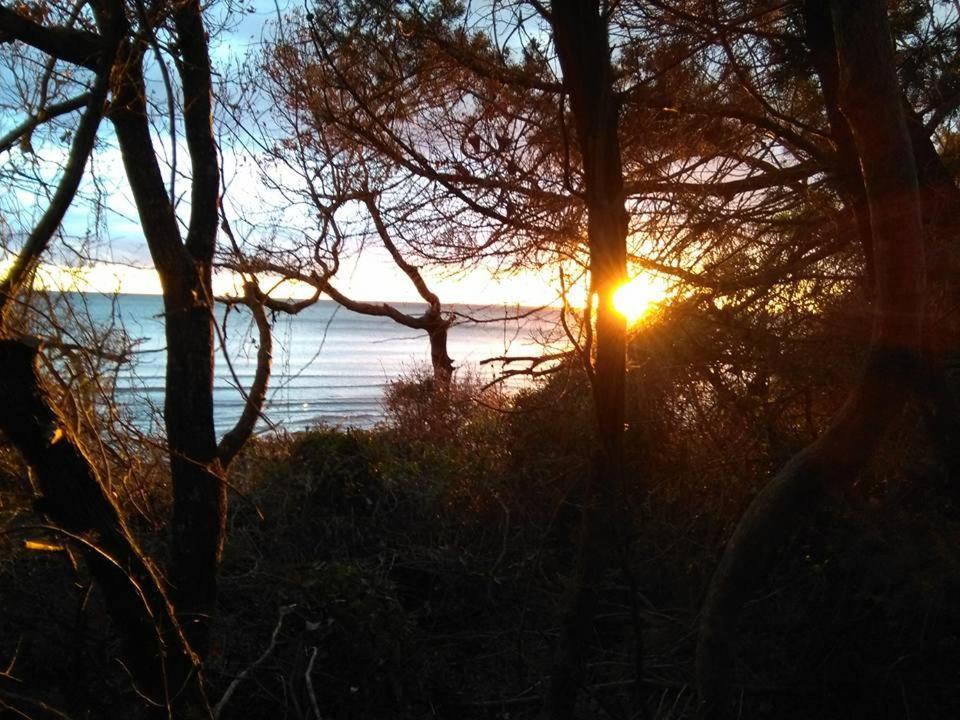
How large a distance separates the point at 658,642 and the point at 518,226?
3089mm

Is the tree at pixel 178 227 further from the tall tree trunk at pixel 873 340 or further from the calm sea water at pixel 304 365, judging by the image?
the tall tree trunk at pixel 873 340

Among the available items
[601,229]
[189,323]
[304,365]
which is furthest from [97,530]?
[304,365]

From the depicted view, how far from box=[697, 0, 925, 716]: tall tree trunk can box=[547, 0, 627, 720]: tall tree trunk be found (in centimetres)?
86

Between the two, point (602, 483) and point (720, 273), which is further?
point (720, 273)

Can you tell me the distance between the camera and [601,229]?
3.75 metres

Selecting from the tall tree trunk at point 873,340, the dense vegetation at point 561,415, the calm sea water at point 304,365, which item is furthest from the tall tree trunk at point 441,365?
the tall tree trunk at point 873,340

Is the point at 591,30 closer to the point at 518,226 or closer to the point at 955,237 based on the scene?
the point at 518,226

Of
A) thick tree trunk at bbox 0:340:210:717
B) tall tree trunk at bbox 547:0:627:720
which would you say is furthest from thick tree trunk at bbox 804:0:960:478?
thick tree trunk at bbox 0:340:210:717

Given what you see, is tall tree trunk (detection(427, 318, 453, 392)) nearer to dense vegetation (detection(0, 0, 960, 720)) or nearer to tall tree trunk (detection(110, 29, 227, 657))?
dense vegetation (detection(0, 0, 960, 720))

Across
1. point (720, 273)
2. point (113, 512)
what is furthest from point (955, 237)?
point (113, 512)

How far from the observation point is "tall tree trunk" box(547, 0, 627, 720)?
368 centimetres

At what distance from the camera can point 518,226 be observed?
6.49 m

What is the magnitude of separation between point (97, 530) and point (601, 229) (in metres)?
2.33

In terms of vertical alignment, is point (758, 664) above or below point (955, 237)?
below
